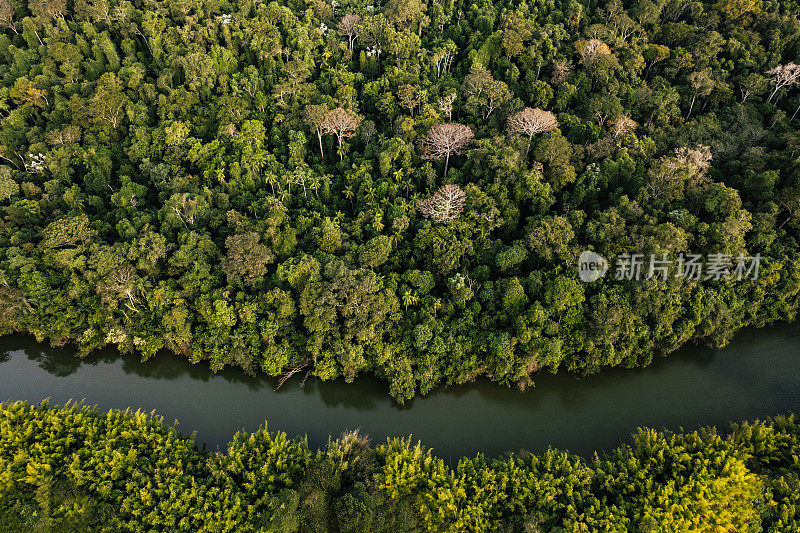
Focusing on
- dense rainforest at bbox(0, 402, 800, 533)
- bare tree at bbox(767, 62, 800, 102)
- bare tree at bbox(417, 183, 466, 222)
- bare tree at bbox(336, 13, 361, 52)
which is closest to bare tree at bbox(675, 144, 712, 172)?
bare tree at bbox(767, 62, 800, 102)

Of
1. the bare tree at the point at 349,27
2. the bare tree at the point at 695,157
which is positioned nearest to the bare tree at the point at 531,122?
the bare tree at the point at 695,157

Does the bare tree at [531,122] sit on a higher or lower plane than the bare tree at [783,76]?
lower

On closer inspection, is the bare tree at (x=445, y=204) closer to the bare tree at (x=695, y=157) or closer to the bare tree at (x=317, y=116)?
the bare tree at (x=317, y=116)

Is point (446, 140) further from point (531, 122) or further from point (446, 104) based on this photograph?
point (531, 122)

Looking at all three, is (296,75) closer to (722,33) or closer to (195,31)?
(195,31)

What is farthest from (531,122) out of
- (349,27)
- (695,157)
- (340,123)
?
(349,27)
